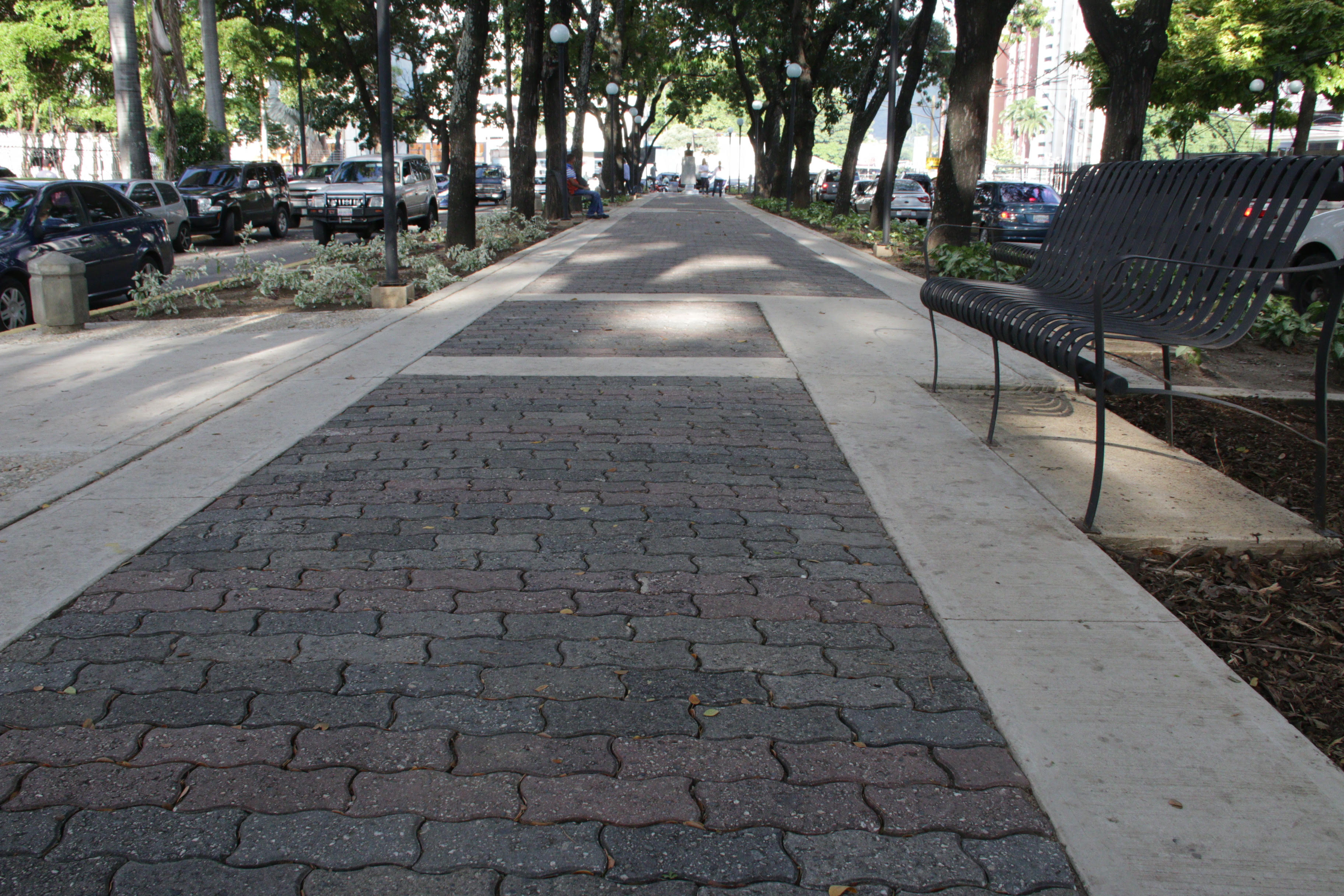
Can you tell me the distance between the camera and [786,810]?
2.37 metres

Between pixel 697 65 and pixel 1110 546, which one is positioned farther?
pixel 697 65

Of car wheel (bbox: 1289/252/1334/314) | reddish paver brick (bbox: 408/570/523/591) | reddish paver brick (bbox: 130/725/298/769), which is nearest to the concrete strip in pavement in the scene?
reddish paver brick (bbox: 408/570/523/591)

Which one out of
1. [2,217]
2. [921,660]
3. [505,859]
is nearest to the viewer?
[505,859]

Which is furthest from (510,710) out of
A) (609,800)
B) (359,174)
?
(359,174)

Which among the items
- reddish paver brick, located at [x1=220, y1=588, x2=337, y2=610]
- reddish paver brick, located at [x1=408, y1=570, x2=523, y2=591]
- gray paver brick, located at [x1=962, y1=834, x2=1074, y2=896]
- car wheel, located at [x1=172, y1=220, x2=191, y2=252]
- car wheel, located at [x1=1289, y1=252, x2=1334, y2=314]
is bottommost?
gray paver brick, located at [x1=962, y1=834, x2=1074, y2=896]

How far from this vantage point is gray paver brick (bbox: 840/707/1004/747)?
2662 millimetres

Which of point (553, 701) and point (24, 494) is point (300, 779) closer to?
point (553, 701)

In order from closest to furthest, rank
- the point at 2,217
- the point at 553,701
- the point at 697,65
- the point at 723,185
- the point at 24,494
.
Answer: the point at 553,701 < the point at 24,494 < the point at 2,217 < the point at 697,65 < the point at 723,185

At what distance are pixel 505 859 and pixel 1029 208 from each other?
23.1 metres

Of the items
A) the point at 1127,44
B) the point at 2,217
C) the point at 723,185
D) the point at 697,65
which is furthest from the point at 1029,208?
the point at 723,185

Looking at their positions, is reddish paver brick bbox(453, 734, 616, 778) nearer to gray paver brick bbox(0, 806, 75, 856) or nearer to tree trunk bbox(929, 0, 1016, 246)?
gray paver brick bbox(0, 806, 75, 856)

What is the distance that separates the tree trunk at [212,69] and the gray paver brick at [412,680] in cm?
3170

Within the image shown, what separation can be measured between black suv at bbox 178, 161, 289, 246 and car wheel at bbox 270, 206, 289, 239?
0.02 m

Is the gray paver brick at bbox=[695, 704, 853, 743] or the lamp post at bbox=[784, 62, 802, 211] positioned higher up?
the lamp post at bbox=[784, 62, 802, 211]
